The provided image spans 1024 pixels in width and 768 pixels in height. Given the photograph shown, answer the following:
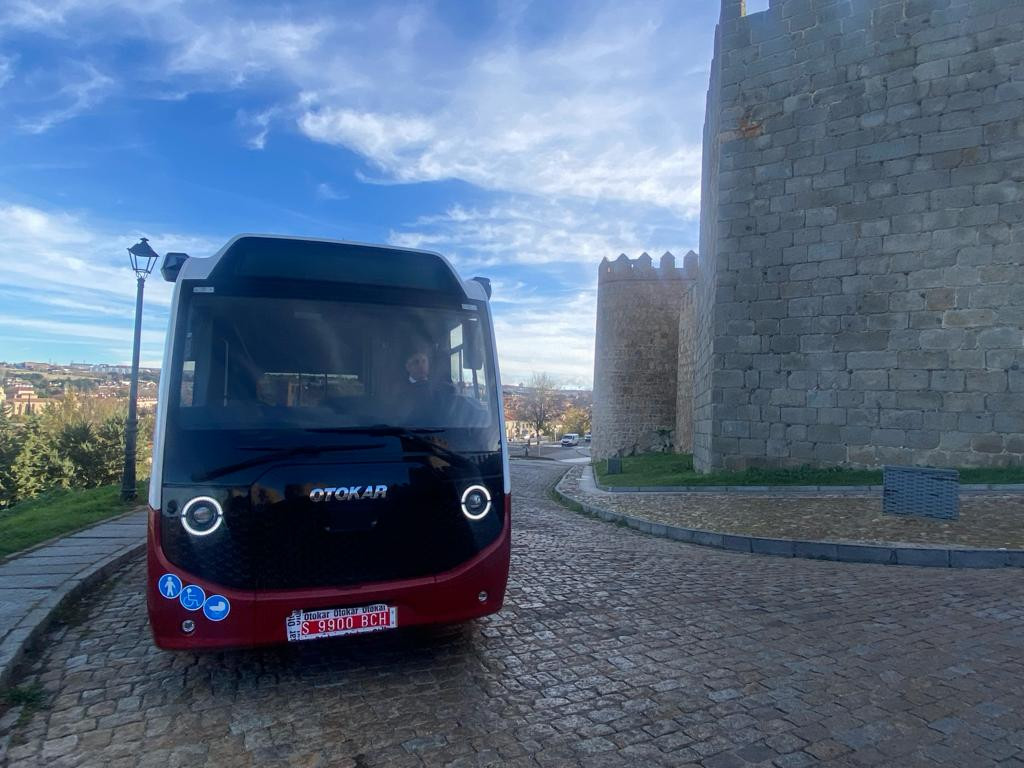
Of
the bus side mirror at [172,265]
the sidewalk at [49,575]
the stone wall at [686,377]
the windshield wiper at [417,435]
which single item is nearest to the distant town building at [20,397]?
the stone wall at [686,377]

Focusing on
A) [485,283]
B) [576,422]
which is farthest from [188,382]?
[576,422]

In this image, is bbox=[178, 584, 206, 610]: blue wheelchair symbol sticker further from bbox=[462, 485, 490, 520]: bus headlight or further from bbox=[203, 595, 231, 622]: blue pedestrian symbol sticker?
bbox=[462, 485, 490, 520]: bus headlight

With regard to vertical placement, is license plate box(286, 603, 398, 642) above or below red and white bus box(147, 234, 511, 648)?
below

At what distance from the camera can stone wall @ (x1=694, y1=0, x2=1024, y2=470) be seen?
10.9 meters

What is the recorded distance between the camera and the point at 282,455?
11.3ft

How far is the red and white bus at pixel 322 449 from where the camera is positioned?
130 inches

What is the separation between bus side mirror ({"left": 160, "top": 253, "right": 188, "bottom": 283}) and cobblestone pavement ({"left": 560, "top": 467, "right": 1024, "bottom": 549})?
6567mm

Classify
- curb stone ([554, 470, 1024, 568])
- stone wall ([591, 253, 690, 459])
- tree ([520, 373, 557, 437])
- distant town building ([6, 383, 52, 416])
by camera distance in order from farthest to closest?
tree ([520, 373, 557, 437])
distant town building ([6, 383, 52, 416])
stone wall ([591, 253, 690, 459])
curb stone ([554, 470, 1024, 568])

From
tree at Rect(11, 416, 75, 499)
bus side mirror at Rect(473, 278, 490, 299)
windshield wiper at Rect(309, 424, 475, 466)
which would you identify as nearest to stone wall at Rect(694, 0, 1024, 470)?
bus side mirror at Rect(473, 278, 490, 299)

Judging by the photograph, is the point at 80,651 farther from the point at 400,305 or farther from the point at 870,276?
the point at 870,276

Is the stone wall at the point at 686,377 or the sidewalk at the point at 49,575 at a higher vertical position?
the stone wall at the point at 686,377

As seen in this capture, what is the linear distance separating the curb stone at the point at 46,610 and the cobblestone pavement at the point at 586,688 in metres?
0.13

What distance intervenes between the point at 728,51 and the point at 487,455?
13194 mm

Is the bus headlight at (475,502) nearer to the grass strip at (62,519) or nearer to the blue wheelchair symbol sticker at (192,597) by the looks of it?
the blue wheelchair symbol sticker at (192,597)
